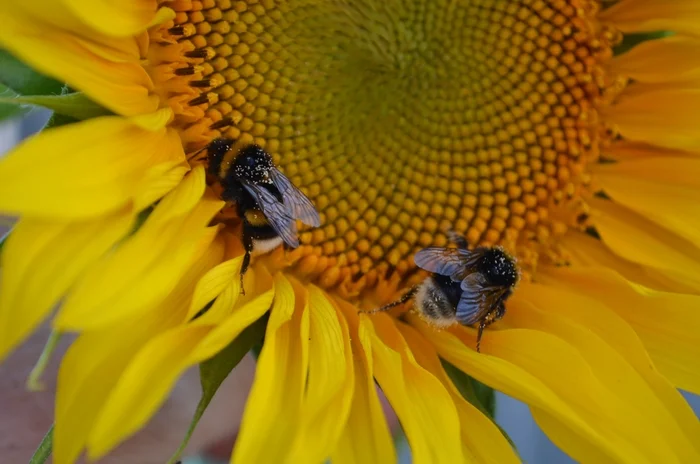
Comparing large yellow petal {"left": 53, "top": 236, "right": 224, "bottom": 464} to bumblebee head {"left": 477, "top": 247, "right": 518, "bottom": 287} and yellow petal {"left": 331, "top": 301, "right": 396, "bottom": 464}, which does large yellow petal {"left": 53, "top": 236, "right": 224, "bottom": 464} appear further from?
bumblebee head {"left": 477, "top": 247, "right": 518, "bottom": 287}

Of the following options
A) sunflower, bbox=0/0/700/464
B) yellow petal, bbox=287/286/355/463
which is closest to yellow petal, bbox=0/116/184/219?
sunflower, bbox=0/0/700/464

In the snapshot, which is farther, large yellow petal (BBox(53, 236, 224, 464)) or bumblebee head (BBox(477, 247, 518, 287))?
bumblebee head (BBox(477, 247, 518, 287))

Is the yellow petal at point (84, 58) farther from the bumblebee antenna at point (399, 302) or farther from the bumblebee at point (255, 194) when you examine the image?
the bumblebee antenna at point (399, 302)

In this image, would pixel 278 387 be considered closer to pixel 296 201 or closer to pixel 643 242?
pixel 296 201

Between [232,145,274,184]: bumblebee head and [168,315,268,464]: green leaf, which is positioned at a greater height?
[232,145,274,184]: bumblebee head

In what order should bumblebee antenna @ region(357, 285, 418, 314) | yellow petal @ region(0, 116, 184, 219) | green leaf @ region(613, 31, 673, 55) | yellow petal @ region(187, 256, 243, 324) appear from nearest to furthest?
yellow petal @ region(0, 116, 184, 219)
yellow petal @ region(187, 256, 243, 324)
bumblebee antenna @ region(357, 285, 418, 314)
green leaf @ region(613, 31, 673, 55)

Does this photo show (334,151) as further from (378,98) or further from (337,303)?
(337,303)

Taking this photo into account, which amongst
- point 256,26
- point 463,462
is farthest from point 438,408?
point 256,26
